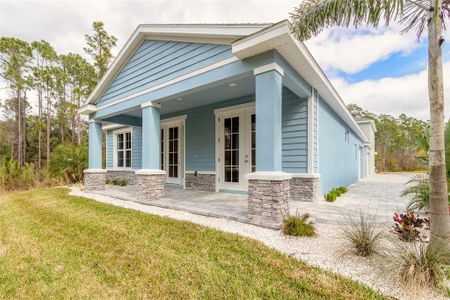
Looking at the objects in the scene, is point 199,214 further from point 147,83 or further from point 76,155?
point 76,155

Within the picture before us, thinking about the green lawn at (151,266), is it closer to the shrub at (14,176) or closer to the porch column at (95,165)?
the porch column at (95,165)

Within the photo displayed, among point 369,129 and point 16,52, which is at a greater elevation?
point 16,52

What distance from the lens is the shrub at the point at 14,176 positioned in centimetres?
1004

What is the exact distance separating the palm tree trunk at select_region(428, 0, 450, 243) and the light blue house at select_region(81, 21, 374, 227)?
1762 mm

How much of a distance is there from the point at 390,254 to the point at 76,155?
1256 centimetres

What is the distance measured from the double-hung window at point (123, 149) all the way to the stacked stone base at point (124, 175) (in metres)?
0.36

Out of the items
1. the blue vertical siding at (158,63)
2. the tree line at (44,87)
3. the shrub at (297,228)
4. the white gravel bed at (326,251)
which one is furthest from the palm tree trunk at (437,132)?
the tree line at (44,87)

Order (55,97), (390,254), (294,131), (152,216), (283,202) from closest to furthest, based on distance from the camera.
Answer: (390,254)
(283,202)
(152,216)
(294,131)
(55,97)

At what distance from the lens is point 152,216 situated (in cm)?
432

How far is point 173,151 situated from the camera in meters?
8.69

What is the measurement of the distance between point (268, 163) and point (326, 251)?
1.52 meters

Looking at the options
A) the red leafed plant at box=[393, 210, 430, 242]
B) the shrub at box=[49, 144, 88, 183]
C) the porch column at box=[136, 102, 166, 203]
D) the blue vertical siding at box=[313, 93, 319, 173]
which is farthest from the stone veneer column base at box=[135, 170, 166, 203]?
the shrub at box=[49, 144, 88, 183]

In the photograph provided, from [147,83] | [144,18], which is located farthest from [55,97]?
[147,83]

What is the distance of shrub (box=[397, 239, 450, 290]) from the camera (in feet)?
6.24
